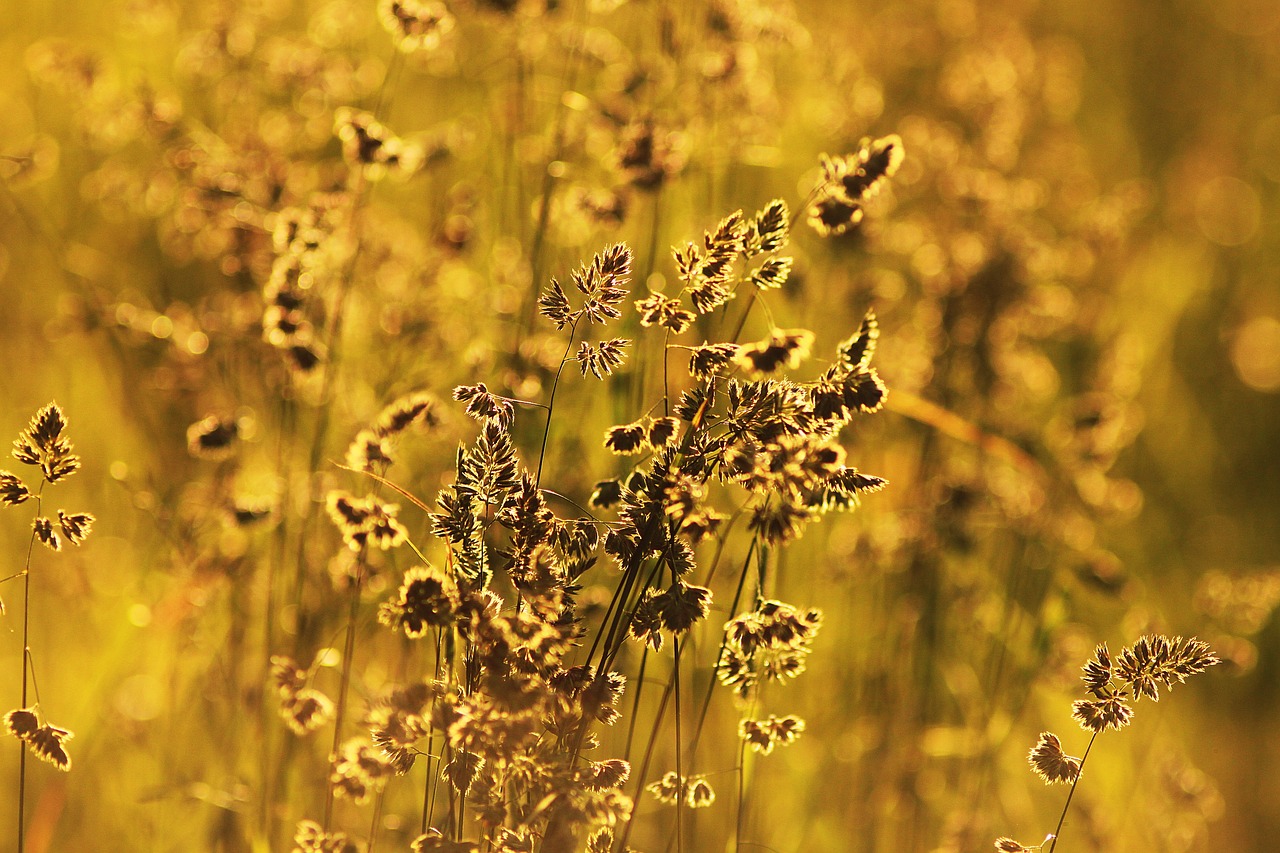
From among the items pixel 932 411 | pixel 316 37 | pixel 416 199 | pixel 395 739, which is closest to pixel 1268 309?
pixel 932 411

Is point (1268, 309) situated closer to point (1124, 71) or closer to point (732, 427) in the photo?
point (1124, 71)

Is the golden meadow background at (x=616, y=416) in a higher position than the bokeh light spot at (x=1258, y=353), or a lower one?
lower

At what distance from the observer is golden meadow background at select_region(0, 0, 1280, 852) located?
75.4 inches

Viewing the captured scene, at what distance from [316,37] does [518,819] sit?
1.71 m

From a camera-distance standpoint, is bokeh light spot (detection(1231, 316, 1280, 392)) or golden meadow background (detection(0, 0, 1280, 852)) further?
bokeh light spot (detection(1231, 316, 1280, 392))

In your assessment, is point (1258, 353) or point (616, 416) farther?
point (1258, 353)

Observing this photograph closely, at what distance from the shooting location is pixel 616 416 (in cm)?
173

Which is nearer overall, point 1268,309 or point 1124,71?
point 1268,309

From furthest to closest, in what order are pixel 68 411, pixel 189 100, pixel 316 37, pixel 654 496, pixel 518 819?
pixel 189 100
pixel 68 411
pixel 316 37
pixel 518 819
pixel 654 496

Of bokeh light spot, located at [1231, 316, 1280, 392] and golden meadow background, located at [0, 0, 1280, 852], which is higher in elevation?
bokeh light spot, located at [1231, 316, 1280, 392]

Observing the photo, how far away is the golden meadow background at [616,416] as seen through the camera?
1.92 metres

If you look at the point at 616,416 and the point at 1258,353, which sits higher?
the point at 1258,353

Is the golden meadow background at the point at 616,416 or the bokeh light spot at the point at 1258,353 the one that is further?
the bokeh light spot at the point at 1258,353

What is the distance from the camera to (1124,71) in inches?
180
